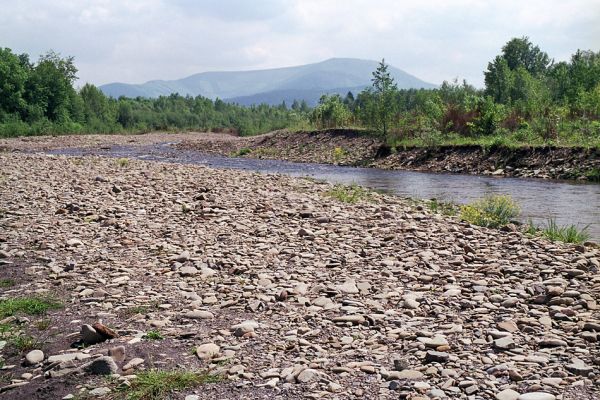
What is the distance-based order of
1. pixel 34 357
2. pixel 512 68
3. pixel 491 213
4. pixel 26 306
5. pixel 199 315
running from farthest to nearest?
pixel 512 68
pixel 491 213
pixel 26 306
pixel 199 315
pixel 34 357

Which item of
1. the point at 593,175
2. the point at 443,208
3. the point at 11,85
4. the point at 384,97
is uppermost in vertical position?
the point at 11,85

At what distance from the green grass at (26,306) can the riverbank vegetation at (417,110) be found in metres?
23.9

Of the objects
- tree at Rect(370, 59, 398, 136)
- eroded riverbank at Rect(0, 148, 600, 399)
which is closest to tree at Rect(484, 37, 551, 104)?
tree at Rect(370, 59, 398, 136)

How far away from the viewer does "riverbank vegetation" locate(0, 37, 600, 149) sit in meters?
29.6

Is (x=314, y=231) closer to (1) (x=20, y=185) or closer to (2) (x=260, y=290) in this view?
(2) (x=260, y=290)

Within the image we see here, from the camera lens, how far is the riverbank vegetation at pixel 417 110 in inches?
1164

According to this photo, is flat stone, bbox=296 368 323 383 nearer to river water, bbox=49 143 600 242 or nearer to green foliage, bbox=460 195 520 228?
green foliage, bbox=460 195 520 228

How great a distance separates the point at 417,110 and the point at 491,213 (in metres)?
26.1

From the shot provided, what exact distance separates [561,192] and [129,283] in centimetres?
1664

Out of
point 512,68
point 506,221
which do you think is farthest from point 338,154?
point 512,68

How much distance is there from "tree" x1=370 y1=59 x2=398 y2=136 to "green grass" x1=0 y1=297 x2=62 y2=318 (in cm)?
3047

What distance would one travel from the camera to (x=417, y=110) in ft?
123

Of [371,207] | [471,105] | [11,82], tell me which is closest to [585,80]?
[471,105]

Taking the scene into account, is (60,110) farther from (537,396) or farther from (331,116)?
(537,396)
